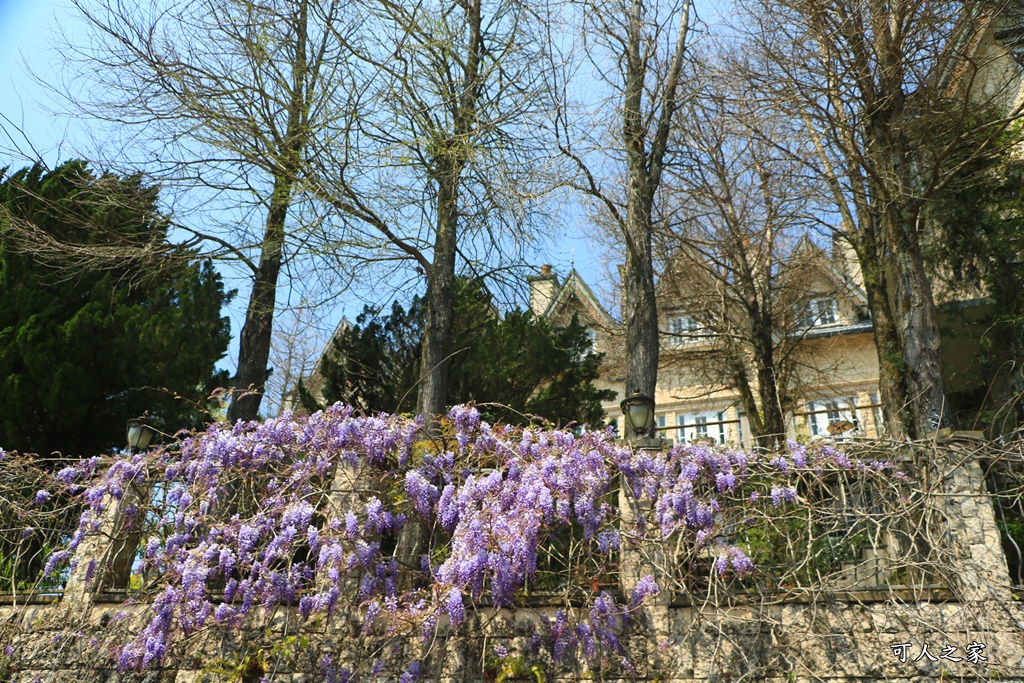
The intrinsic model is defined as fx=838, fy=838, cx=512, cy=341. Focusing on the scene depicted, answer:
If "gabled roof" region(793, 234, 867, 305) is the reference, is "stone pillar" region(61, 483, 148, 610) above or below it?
below

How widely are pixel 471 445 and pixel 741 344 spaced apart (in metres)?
9.29

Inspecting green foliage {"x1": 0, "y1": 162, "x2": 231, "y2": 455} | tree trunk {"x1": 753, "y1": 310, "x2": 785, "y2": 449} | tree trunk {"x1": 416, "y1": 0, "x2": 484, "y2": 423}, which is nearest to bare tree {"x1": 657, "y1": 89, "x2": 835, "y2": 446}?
tree trunk {"x1": 753, "y1": 310, "x2": 785, "y2": 449}

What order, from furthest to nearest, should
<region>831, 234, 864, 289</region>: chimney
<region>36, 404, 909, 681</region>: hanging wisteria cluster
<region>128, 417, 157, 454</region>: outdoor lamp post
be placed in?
<region>831, 234, 864, 289</region>: chimney, <region>128, 417, 157, 454</region>: outdoor lamp post, <region>36, 404, 909, 681</region>: hanging wisteria cluster

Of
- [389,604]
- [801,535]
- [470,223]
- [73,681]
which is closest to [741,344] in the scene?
[470,223]

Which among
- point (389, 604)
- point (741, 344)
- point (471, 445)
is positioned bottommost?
point (389, 604)

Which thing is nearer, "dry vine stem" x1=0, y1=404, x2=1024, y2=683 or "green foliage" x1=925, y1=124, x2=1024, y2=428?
"dry vine stem" x1=0, y1=404, x2=1024, y2=683

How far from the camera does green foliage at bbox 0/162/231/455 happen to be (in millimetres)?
10453

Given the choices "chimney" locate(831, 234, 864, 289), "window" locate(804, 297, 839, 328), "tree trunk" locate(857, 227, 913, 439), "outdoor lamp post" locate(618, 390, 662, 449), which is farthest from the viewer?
"window" locate(804, 297, 839, 328)

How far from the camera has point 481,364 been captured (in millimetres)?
10258

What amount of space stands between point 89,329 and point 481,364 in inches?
212

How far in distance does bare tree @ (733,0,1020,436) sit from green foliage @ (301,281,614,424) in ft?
12.1

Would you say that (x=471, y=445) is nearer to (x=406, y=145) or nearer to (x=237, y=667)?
(x=237, y=667)

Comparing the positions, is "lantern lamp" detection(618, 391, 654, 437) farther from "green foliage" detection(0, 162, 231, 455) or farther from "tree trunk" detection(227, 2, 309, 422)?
"green foliage" detection(0, 162, 231, 455)

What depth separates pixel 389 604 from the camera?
20.9 feet
